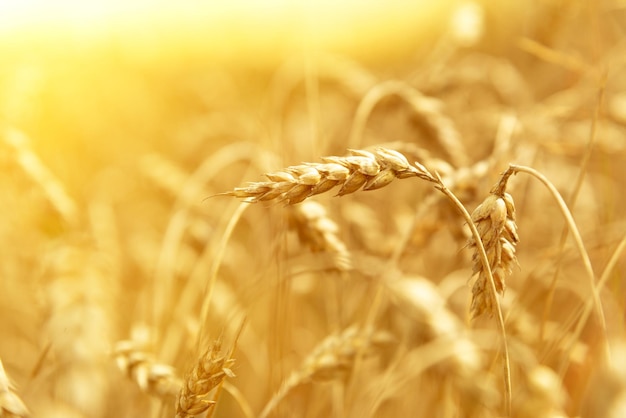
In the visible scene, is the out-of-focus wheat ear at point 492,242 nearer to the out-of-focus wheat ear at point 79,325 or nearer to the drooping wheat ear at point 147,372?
the drooping wheat ear at point 147,372

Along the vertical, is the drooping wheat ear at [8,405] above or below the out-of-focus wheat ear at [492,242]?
below

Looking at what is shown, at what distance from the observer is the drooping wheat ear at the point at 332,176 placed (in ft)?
2.19

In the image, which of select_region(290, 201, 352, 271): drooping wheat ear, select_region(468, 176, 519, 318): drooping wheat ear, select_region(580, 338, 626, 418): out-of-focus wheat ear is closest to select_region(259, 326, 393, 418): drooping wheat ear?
select_region(290, 201, 352, 271): drooping wheat ear

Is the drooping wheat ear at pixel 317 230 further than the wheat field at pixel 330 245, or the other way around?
the drooping wheat ear at pixel 317 230

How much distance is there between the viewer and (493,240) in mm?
692

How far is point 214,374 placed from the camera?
692mm

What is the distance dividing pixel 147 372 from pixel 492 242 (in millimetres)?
509

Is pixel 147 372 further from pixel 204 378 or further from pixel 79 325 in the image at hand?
pixel 79 325

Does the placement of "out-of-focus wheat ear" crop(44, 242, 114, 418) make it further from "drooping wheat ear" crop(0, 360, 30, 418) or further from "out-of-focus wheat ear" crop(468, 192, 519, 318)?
"out-of-focus wheat ear" crop(468, 192, 519, 318)

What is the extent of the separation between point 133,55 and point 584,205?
2.69m

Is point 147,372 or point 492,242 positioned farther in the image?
point 147,372

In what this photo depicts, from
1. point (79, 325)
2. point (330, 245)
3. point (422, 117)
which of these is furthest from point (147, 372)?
point (422, 117)

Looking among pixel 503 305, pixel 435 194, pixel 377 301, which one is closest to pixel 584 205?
pixel 503 305

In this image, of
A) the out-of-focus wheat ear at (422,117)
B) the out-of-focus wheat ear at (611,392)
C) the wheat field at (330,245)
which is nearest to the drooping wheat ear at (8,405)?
the wheat field at (330,245)
